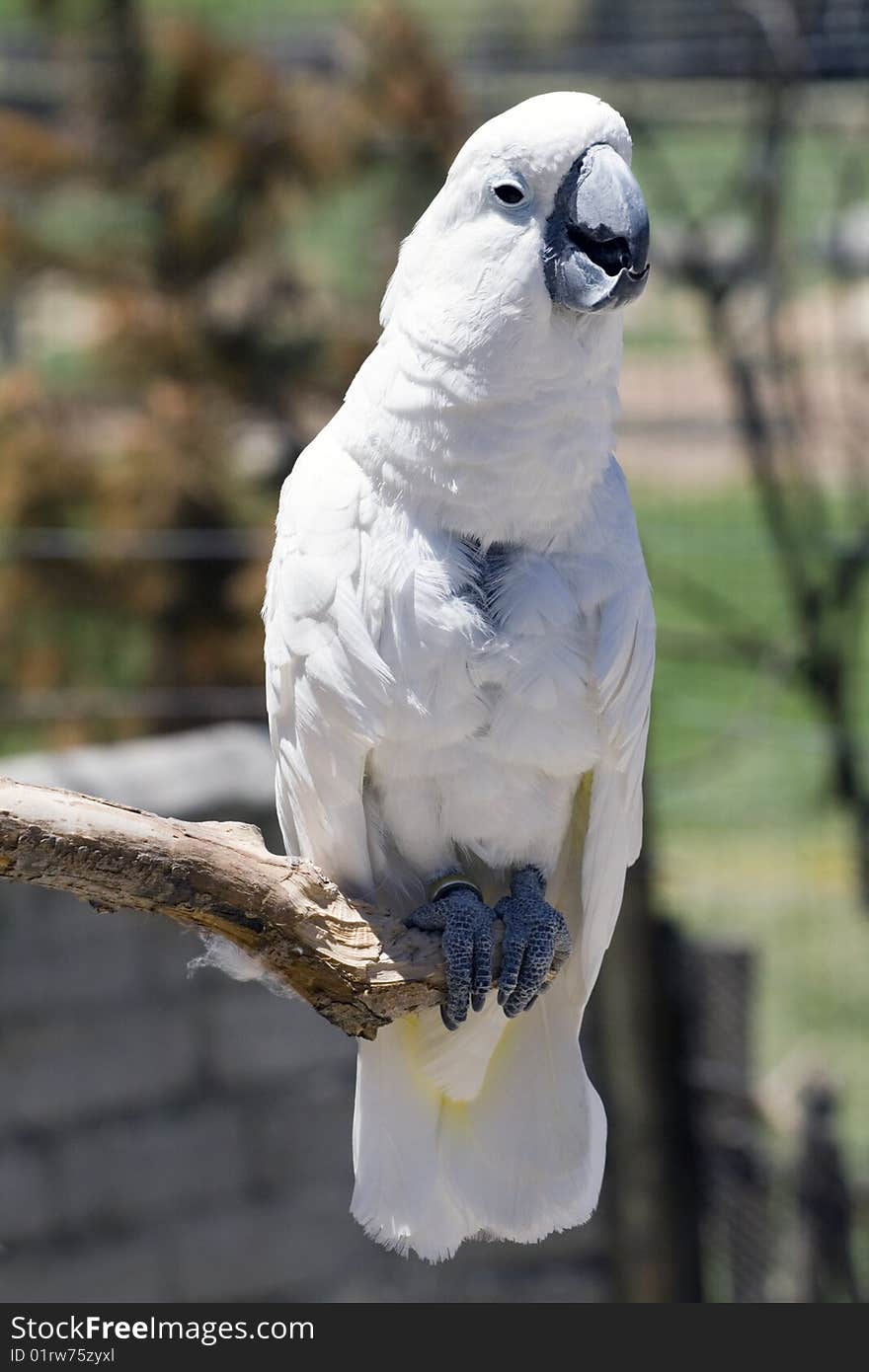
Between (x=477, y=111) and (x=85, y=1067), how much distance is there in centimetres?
233

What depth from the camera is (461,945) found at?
75.4 inches

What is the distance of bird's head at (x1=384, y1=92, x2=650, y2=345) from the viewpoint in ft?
5.56

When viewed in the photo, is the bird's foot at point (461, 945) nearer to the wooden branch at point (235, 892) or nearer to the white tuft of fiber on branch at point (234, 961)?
the wooden branch at point (235, 892)

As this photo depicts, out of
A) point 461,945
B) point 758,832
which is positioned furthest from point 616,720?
point 758,832

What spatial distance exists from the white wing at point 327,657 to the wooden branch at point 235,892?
9cm

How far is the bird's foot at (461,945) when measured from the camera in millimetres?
1915

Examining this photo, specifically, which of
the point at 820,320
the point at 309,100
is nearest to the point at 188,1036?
the point at 309,100

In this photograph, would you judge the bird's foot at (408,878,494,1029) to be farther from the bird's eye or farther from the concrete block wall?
the concrete block wall

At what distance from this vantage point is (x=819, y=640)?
4297 mm

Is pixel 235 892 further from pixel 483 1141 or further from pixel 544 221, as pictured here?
pixel 544 221

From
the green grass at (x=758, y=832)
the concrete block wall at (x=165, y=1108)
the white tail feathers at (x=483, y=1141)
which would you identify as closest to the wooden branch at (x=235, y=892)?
the white tail feathers at (x=483, y=1141)

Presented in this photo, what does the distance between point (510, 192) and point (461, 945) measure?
83 cm

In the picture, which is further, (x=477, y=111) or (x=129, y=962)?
(x=477, y=111)
